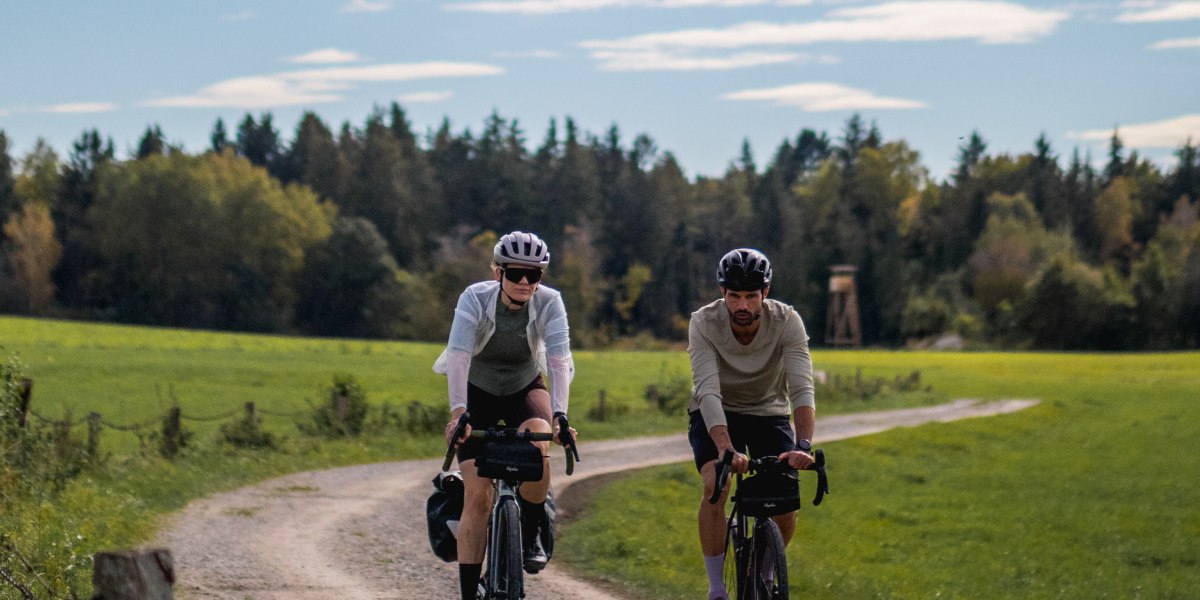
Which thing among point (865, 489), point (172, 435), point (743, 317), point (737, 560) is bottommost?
point (865, 489)

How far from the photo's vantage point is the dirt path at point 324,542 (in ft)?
34.8

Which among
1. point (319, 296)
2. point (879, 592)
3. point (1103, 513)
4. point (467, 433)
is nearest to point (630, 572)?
point (879, 592)

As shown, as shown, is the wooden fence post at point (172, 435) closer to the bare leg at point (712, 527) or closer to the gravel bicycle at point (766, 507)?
the bare leg at point (712, 527)

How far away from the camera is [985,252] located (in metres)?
117

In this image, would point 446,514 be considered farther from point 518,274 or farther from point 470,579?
point 518,274

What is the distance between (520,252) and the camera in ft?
25.4

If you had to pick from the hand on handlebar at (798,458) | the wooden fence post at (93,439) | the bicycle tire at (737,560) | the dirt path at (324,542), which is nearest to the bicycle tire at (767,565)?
the bicycle tire at (737,560)

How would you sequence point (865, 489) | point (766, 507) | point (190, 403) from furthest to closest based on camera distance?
point (190, 403) < point (865, 489) < point (766, 507)

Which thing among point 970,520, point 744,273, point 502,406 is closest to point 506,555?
point 502,406

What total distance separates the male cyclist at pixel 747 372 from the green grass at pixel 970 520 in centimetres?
397

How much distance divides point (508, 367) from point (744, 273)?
61.5 inches

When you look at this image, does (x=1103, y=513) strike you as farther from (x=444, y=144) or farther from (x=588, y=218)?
(x=444, y=144)

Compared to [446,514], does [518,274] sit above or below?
above

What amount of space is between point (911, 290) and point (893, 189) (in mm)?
24155
